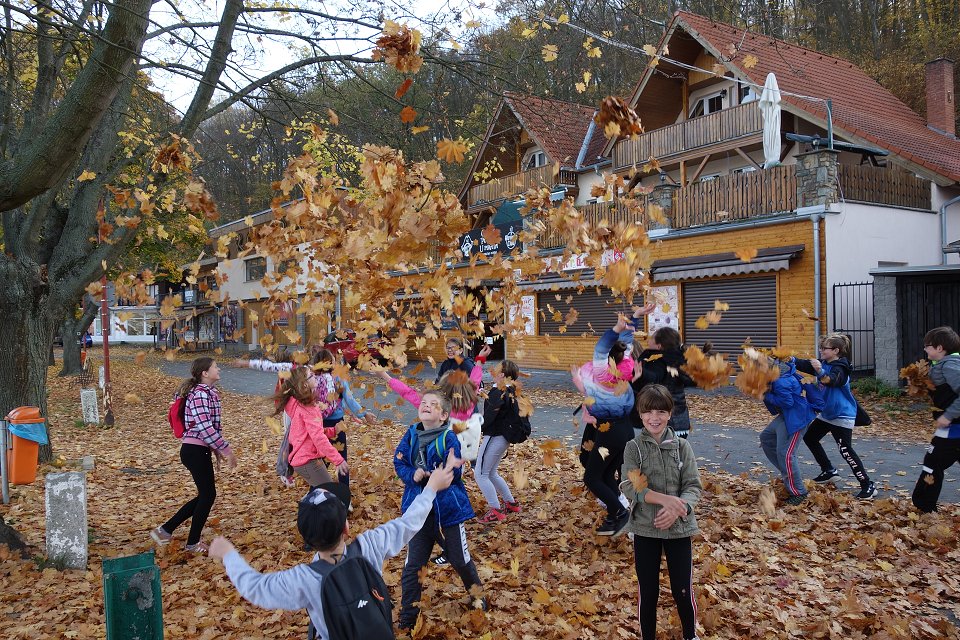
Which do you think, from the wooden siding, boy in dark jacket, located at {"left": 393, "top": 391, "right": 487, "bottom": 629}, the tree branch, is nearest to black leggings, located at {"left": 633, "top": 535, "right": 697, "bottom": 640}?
boy in dark jacket, located at {"left": 393, "top": 391, "right": 487, "bottom": 629}

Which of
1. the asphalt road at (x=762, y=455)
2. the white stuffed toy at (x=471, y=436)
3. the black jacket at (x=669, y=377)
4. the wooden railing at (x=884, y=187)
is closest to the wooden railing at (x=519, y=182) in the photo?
the wooden railing at (x=884, y=187)

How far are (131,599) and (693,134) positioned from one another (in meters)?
19.4

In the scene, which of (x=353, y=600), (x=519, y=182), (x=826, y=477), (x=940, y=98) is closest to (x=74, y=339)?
(x=519, y=182)

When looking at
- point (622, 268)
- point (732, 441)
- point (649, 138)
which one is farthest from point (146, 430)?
point (649, 138)

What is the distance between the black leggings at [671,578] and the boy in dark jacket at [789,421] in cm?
293

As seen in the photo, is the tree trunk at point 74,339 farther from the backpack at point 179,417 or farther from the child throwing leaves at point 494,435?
the child throwing leaves at point 494,435

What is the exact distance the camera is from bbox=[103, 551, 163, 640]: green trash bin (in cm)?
313

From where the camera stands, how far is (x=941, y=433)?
5141mm

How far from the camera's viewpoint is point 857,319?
15.2m

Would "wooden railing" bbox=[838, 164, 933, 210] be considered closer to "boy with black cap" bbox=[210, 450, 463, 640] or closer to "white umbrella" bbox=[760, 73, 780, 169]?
"white umbrella" bbox=[760, 73, 780, 169]

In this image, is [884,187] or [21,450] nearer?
[21,450]

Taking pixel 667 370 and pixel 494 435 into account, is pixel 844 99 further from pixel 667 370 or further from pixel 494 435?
pixel 494 435

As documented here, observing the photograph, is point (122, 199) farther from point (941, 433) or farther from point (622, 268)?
point (941, 433)

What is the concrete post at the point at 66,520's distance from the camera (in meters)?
5.06
